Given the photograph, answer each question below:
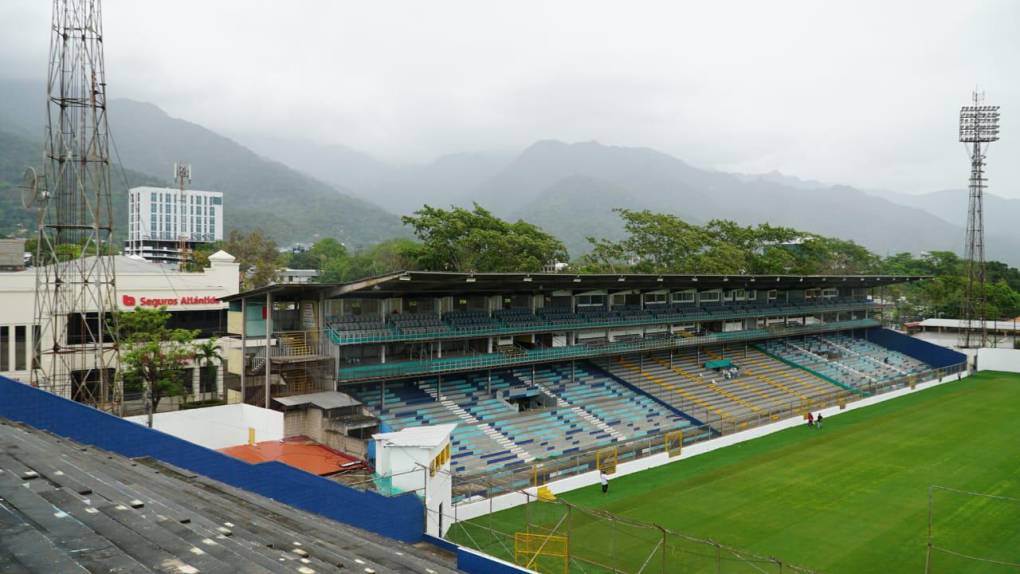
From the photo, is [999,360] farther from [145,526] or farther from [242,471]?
[145,526]

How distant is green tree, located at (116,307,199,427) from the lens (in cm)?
2967

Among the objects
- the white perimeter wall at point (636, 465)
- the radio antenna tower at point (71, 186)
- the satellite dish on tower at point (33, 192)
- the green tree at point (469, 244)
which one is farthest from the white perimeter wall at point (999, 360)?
the satellite dish on tower at point (33, 192)

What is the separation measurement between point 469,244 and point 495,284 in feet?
81.3

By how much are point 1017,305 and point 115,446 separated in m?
107

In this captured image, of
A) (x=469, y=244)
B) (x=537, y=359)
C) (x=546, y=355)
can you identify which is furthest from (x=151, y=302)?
(x=469, y=244)

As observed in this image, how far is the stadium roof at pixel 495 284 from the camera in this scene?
29172mm

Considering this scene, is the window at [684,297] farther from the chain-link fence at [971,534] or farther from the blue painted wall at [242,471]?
the blue painted wall at [242,471]

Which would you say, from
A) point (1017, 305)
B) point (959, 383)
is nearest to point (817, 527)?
point (959, 383)

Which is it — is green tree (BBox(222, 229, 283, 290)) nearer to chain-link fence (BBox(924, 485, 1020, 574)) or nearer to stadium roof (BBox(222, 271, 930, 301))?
stadium roof (BBox(222, 271, 930, 301))

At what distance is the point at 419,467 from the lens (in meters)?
19.3

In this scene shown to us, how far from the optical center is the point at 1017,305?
91.2 metres

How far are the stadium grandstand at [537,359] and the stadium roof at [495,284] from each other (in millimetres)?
121

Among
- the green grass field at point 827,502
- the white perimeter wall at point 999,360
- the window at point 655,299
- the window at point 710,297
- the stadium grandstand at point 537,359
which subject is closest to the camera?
the green grass field at point 827,502

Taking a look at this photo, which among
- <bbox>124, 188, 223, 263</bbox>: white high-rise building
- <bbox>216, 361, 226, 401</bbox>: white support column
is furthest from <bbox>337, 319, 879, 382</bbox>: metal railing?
<bbox>124, 188, 223, 263</bbox>: white high-rise building
